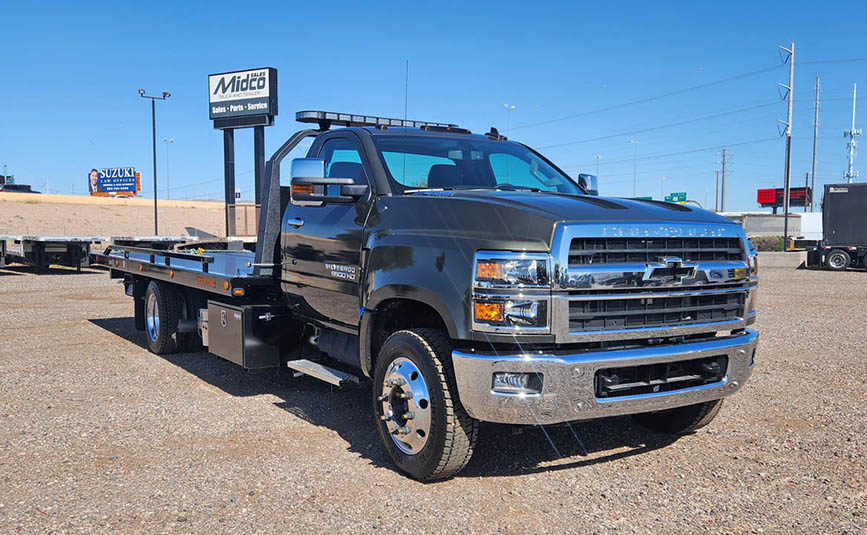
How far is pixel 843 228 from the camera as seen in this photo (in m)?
25.6

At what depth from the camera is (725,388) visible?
4.48 m

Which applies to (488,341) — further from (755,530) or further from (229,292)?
(229,292)

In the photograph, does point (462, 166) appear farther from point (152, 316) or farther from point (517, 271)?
point (152, 316)

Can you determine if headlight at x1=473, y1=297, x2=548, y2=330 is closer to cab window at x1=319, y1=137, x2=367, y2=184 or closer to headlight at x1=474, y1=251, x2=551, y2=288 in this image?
headlight at x1=474, y1=251, x2=551, y2=288

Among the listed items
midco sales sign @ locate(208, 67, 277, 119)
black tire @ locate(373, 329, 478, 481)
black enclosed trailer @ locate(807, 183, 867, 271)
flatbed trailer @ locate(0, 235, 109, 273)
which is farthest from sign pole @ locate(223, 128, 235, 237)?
black tire @ locate(373, 329, 478, 481)

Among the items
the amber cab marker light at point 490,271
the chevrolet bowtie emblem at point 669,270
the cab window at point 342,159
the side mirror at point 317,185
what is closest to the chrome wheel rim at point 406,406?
the amber cab marker light at point 490,271

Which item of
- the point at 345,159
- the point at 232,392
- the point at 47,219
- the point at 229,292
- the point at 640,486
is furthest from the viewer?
the point at 47,219

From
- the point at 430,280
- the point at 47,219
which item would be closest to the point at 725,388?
the point at 430,280

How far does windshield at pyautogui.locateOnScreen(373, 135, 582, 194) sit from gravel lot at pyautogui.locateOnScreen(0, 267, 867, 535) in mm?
1788

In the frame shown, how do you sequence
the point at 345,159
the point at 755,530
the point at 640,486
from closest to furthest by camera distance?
the point at 755,530 < the point at 640,486 < the point at 345,159

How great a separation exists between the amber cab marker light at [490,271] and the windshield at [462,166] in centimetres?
131

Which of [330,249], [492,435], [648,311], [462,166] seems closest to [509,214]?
[648,311]

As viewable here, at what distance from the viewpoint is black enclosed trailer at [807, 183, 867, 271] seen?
82.6ft

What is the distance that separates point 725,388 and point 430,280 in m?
1.89
